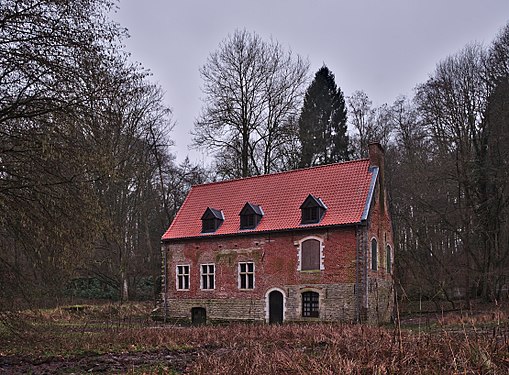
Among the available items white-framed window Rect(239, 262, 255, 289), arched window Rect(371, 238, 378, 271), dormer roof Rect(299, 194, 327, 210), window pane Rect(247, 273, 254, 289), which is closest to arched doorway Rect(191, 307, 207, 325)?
white-framed window Rect(239, 262, 255, 289)

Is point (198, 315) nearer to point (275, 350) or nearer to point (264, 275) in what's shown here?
point (264, 275)

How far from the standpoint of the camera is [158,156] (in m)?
37.3

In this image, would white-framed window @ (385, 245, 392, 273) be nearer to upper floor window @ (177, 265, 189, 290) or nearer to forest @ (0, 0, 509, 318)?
forest @ (0, 0, 509, 318)

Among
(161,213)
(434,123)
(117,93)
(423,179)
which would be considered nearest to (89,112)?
(117,93)

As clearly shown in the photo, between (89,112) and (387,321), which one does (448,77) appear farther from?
(89,112)

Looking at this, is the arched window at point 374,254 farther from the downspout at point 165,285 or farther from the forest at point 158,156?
the downspout at point 165,285

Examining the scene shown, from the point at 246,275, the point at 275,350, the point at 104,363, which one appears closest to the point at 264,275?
the point at 246,275

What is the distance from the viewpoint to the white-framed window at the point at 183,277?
29.9 metres

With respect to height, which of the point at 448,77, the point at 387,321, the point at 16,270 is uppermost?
the point at 448,77

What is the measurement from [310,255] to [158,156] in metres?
16.0

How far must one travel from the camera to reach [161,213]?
134 feet

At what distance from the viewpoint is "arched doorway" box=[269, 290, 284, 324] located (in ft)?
85.3

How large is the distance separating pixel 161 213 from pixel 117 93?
30971 millimetres

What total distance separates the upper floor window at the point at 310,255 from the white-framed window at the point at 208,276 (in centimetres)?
547
